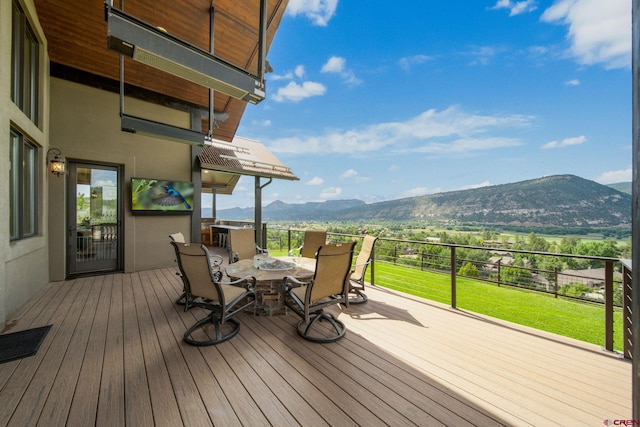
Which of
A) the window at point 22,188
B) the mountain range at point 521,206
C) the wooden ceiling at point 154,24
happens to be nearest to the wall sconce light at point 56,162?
the window at point 22,188

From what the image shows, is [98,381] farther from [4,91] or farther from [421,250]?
[421,250]

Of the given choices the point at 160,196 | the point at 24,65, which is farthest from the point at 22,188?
the point at 160,196

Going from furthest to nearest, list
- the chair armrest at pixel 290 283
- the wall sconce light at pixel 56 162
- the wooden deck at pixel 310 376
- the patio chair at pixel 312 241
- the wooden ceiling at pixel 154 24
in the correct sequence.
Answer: the patio chair at pixel 312 241 → the wall sconce light at pixel 56 162 → the wooden ceiling at pixel 154 24 → the chair armrest at pixel 290 283 → the wooden deck at pixel 310 376

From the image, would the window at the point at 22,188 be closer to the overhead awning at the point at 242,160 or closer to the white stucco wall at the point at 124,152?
the white stucco wall at the point at 124,152

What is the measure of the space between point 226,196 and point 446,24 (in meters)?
14.7

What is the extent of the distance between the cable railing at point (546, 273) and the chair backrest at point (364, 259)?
0.45 m

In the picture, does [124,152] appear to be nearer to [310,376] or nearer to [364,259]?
[364,259]

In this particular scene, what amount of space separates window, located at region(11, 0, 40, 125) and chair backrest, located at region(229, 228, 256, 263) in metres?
3.54

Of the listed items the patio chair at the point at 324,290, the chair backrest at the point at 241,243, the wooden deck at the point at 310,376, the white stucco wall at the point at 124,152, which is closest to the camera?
the wooden deck at the point at 310,376

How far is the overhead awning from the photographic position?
6631 millimetres

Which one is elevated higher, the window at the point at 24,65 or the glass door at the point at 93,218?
the window at the point at 24,65

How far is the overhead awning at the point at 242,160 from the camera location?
6.63m

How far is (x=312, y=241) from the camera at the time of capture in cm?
512

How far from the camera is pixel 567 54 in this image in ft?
64.2
